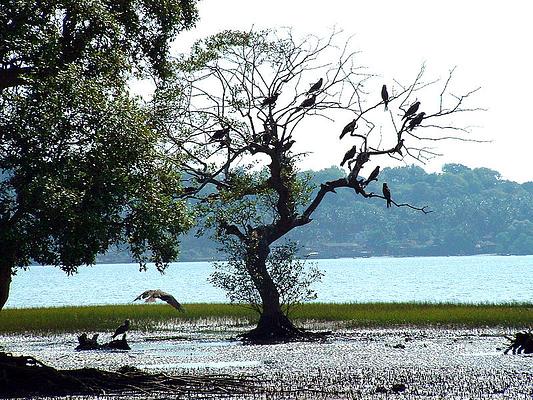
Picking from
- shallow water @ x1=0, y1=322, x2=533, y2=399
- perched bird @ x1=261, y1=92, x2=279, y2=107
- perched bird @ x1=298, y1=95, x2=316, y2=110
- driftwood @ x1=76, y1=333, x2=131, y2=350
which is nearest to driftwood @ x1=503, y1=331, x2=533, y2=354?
shallow water @ x1=0, y1=322, x2=533, y2=399

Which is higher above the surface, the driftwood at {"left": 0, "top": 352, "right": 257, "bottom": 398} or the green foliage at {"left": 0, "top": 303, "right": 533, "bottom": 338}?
the green foliage at {"left": 0, "top": 303, "right": 533, "bottom": 338}

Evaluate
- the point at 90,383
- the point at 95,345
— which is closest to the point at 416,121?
the point at 95,345

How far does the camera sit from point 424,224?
190 m

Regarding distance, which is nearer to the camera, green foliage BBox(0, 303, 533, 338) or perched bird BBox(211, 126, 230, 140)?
perched bird BBox(211, 126, 230, 140)

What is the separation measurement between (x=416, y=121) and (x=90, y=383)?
15.4 metres

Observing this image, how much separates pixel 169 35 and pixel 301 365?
327 inches

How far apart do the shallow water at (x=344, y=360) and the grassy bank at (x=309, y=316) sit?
2321 mm

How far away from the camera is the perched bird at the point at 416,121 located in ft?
99.6

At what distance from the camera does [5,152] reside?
18.8m

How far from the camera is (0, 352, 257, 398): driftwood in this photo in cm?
1823

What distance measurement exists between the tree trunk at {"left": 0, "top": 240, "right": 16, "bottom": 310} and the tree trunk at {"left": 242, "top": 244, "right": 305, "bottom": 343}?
40.7 feet

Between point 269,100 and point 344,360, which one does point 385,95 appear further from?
point 344,360

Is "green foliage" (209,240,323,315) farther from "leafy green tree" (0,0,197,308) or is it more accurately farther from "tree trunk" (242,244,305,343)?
"leafy green tree" (0,0,197,308)

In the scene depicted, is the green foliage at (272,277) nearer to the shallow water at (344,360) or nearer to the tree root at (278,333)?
the tree root at (278,333)
